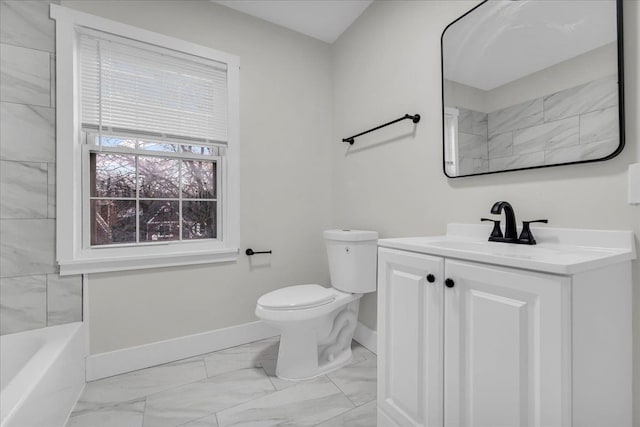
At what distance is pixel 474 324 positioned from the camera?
3.10 feet

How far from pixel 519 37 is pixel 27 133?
248cm

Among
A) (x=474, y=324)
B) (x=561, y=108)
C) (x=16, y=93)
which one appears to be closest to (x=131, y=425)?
(x=474, y=324)

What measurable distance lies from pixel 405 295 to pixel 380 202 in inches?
38.1

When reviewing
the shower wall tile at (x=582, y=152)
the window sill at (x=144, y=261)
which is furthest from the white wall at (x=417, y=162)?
the window sill at (x=144, y=261)

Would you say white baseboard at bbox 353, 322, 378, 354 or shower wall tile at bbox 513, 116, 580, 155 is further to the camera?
white baseboard at bbox 353, 322, 378, 354

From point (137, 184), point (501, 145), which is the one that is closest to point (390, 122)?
point (501, 145)

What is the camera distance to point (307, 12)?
2213 mm

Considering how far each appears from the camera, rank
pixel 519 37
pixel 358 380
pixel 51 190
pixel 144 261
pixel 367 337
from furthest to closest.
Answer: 1. pixel 367 337
2. pixel 144 261
3. pixel 358 380
4. pixel 51 190
5. pixel 519 37

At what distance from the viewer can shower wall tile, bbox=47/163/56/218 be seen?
1644 mm

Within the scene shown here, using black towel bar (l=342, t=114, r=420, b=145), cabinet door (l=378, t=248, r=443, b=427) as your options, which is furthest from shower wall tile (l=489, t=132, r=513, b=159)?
cabinet door (l=378, t=248, r=443, b=427)

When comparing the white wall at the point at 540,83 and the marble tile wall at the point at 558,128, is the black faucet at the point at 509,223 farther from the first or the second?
the white wall at the point at 540,83

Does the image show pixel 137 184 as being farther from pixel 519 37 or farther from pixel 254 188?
pixel 519 37

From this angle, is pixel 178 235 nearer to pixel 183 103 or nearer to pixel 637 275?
pixel 183 103

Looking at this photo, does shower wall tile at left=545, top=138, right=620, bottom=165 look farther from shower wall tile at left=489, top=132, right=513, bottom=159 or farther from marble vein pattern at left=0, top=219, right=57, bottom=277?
marble vein pattern at left=0, top=219, right=57, bottom=277
